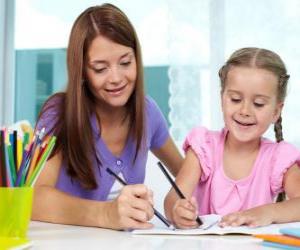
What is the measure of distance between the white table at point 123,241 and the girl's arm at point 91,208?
30mm

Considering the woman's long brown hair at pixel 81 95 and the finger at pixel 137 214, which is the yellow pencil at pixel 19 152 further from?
the woman's long brown hair at pixel 81 95

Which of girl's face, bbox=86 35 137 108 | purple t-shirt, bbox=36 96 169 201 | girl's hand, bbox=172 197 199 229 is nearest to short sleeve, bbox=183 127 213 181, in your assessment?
purple t-shirt, bbox=36 96 169 201

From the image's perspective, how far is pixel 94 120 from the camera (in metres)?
1.18

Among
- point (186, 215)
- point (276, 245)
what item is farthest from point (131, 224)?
point (276, 245)

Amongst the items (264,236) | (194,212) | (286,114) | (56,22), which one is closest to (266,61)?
(194,212)

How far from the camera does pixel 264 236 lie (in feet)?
2.25

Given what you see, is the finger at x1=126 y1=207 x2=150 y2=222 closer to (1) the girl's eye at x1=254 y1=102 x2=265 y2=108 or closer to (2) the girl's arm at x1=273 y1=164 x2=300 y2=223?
(2) the girl's arm at x1=273 y1=164 x2=300 y2=223

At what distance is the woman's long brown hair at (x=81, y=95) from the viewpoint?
3.49 ft

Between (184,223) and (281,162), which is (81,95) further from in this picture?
(281,162)

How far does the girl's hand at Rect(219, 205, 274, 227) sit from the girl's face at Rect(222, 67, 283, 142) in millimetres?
284

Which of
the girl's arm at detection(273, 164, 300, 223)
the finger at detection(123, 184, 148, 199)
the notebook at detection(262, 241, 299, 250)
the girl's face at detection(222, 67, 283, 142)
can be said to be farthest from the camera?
the girl's face at detection(222, 67, 283, 142)

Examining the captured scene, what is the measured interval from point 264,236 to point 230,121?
53cm

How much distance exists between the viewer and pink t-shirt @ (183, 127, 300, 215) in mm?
1198

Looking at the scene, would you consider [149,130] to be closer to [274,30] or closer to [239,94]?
[239,94]
